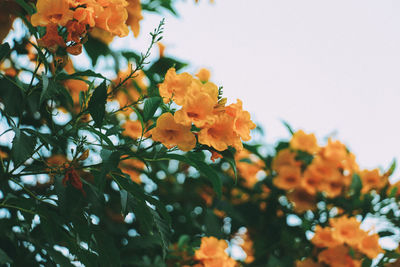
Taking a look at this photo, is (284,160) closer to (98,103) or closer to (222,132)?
(222,132)

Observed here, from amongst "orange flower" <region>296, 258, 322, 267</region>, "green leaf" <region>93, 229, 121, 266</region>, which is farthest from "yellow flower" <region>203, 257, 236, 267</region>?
"orange flower" <region>296, 258, 322, 267</region>

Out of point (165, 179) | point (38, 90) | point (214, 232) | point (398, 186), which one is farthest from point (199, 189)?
point (38, 90)

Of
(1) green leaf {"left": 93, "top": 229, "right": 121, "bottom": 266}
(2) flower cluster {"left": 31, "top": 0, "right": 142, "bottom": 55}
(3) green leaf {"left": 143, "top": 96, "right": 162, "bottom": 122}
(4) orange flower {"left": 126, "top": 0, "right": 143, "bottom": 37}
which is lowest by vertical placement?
(1) green leaf {"left": 93, "top": 229, "right": 121, "bottom": 266}

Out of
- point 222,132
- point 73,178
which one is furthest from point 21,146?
point 222,132

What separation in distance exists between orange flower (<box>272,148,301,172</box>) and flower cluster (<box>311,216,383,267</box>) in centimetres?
46

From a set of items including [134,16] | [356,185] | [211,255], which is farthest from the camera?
[356,185]

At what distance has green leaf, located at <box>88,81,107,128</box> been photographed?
37.4 inches

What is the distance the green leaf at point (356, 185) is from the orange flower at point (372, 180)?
0.11 m

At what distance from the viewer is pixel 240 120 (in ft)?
3.36

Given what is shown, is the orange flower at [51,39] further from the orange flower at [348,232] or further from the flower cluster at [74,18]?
the orange flower at [348,232]

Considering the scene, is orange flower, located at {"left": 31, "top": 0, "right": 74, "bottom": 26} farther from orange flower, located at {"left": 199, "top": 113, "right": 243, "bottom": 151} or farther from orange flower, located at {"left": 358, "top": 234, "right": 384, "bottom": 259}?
orange flower, located at {"left": 358, "top": 234, "right": 384, "bottom": 259}

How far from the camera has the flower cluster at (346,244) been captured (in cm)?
181

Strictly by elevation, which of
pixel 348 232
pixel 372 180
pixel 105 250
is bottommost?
pixel 105 250

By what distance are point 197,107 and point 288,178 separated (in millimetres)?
1373
